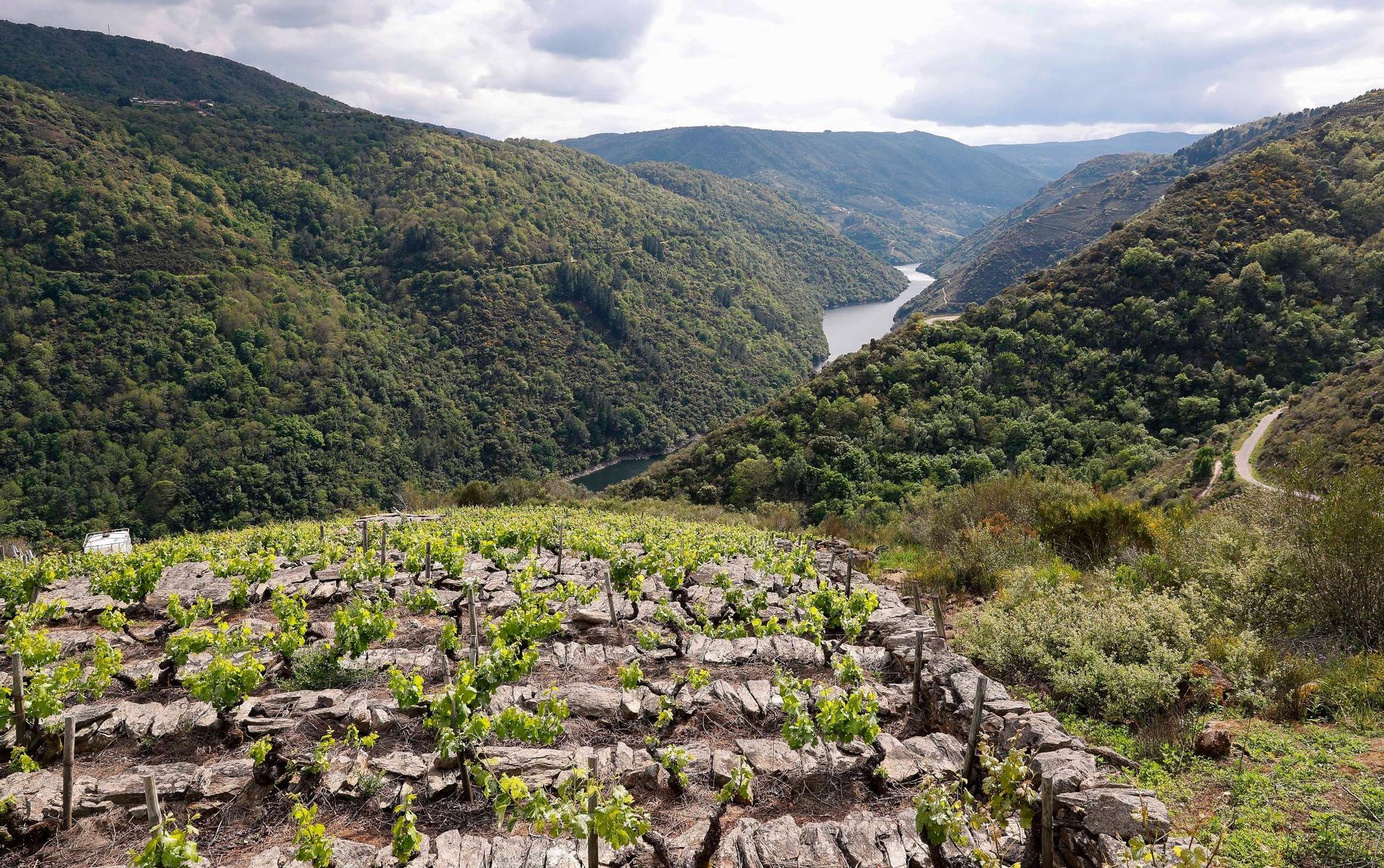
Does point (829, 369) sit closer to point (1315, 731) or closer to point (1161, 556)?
point (1161, 556)

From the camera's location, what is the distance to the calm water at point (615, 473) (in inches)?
3917

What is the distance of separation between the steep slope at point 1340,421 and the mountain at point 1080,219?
80439mm

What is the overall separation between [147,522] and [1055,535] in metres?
75.9

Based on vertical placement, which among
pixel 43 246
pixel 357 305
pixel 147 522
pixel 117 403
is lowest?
pixel 147 522

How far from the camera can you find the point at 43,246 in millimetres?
81375

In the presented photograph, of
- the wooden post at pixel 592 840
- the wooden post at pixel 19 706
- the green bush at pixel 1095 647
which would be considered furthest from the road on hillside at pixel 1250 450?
the wooden post at pixel 19 706

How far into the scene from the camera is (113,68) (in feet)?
564

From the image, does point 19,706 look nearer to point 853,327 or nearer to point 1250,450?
point 1250,450

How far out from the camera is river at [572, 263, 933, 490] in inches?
4001

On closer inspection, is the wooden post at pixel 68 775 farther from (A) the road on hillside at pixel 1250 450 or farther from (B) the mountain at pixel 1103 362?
(A) the road on hillside at pixel 1250 450

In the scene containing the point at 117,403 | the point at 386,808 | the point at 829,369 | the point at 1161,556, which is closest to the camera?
the point at 386,808

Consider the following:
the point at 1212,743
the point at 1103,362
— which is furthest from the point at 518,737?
the point at 1103,362

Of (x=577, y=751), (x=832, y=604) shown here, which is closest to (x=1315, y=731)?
(x=832, y=604)

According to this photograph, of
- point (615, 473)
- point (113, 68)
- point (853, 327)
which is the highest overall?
point (113, 68)
